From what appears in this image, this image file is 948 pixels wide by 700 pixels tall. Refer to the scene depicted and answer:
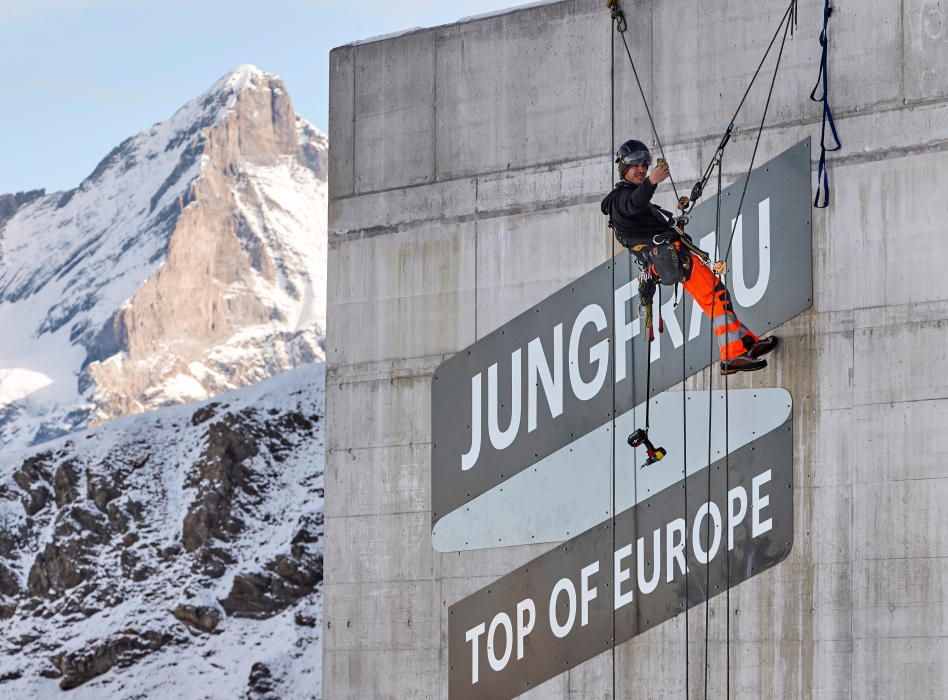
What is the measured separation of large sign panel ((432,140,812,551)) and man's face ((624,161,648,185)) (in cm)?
71

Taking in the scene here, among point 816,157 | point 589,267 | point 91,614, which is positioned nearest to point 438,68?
point 589,267

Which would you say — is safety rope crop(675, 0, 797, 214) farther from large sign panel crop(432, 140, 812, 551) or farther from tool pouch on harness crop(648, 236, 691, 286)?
tool pouch on harness crop(648, 236, 691, 286)

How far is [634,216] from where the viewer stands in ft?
59.2

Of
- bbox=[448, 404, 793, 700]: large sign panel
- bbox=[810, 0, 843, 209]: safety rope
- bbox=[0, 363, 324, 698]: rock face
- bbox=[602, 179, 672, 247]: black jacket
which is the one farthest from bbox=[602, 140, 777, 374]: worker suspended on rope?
bbox=[0, 363, 324, 698]: rock face

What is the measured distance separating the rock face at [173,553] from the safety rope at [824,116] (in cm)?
3187

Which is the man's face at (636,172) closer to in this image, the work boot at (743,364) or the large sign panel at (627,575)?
the work boot at (743,364)

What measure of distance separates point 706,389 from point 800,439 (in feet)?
3.79

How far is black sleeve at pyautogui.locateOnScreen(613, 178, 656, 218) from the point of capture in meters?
17.7

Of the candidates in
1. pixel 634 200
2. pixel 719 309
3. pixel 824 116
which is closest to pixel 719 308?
pixel 719 309

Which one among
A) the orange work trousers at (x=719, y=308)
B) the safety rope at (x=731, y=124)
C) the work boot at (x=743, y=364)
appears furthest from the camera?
the safety rope at (x=731, y=124)

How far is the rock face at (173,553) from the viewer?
4938cm

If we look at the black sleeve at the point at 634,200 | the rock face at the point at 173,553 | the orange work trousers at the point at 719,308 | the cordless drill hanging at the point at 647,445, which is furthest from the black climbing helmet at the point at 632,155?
the rock face at the point at 173,553

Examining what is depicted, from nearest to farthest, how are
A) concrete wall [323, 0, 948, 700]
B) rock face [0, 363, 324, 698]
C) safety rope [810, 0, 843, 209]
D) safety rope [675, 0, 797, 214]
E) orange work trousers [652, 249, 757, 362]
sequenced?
concrete wall [323, 0, 948, 700], safety rope [810, 0, 843, 209], orange work trousers [652, 249, 757, 362], safety rope [675, 0, 797, 214], rock face [0, 363, 324, 698]

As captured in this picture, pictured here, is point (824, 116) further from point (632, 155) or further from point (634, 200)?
point (634, 200)
